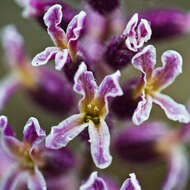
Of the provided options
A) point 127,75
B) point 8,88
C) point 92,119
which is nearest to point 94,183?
point 92,119

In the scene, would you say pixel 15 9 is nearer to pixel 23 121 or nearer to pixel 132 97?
pixel 23 121

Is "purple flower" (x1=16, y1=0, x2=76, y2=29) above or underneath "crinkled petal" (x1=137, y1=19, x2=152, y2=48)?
above

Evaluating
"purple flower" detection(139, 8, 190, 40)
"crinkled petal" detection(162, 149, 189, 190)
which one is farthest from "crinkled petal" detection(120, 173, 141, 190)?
"purple flower" detection(139, 8, 190, 40)

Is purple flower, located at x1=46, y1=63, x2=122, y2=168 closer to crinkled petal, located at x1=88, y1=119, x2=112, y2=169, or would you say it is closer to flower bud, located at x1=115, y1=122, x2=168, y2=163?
crinkled petal, located at x1=88, y1=119, x2=112, y2=169

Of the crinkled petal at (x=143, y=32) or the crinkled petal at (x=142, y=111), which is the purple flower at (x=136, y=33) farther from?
the crinkled petal at (x=142, y=111)

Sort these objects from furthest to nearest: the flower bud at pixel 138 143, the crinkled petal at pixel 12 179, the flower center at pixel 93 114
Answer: the flower bud at pixel 138 143 < the crinkled petal at pixel 12 179 < the flower center at pixel 93 114

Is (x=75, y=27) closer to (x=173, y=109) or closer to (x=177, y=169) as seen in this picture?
(x=173, y=109)

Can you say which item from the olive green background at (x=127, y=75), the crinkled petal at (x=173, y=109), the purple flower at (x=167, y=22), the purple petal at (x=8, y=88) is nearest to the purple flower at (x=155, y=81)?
the crinkled petal at (x=173, y=109)
